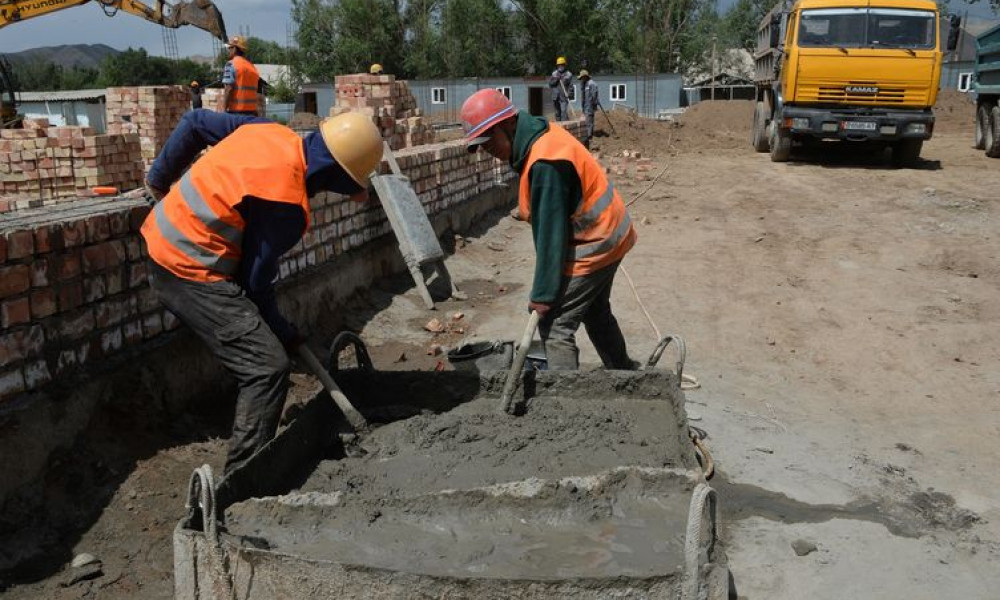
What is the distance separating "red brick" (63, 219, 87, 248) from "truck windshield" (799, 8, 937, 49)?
11.1 meters

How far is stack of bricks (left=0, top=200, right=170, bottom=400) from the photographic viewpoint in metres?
3.06

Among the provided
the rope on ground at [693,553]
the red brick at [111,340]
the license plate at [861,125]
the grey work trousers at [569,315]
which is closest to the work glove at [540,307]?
the grey work trousers at [569,315]

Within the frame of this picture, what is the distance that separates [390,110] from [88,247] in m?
7.17

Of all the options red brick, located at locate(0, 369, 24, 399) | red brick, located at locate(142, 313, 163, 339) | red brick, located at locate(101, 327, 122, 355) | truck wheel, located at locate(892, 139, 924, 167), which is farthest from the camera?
truck wheel, located at locate(892, 139, 924, 167)

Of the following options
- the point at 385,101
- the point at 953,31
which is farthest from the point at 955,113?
the point at 385,101

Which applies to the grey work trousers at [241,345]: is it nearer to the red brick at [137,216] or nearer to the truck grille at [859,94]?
the red brick at [137,216]

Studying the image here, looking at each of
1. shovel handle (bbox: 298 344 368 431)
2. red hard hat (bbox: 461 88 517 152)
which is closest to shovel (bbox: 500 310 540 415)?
shovel handle (bbox: 298 344 368 431)

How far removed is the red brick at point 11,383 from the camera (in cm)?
300

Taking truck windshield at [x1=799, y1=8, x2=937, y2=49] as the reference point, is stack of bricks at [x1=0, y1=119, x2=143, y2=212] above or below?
below

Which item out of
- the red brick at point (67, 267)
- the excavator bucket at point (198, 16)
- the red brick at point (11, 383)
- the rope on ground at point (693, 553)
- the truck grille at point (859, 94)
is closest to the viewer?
the rope on ground at point (693, 553)

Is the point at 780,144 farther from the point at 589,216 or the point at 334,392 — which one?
the point at 334,392

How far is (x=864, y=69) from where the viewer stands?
1195cm

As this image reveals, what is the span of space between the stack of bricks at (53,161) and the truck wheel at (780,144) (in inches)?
383

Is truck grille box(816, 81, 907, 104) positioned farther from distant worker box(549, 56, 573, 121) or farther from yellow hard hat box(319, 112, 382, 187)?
yellow hard hat box(319, 112, 382, 187)
